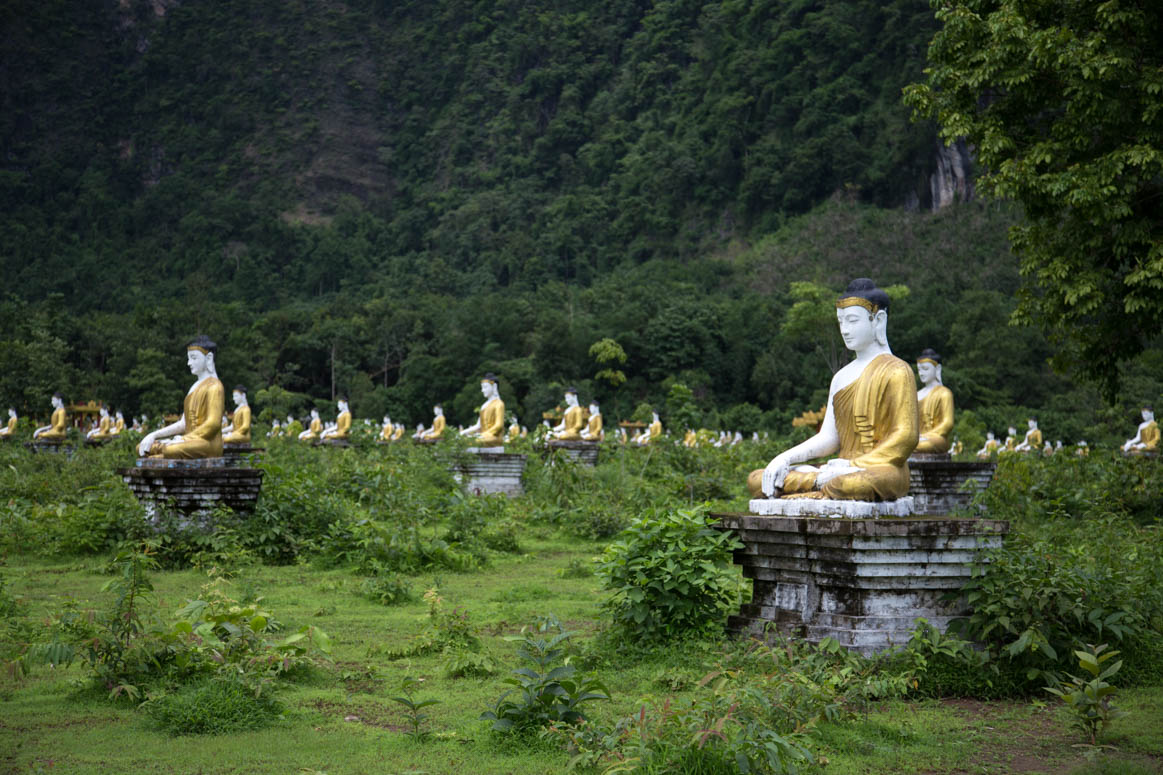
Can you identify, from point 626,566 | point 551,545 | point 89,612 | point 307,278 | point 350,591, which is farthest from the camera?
point 307,278

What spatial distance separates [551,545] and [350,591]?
166 inches

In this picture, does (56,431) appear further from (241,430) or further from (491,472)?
(491,472)

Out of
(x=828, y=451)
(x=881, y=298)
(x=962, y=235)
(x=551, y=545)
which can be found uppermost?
(x=962, y=235)

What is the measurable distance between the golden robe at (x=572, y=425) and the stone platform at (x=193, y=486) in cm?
1198

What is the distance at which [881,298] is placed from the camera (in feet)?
24.4

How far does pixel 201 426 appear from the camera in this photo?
475 inches

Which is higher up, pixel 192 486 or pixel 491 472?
pixel 192 486

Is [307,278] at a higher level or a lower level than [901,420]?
higher

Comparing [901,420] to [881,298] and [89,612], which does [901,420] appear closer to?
A: [881,298]

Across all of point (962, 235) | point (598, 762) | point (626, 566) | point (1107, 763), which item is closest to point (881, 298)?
point (626, 566)

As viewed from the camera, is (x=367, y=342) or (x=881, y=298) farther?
(x=367, y=342)

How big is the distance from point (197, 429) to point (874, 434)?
8.20m

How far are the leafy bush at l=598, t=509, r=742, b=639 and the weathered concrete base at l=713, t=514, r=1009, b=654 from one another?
1.76 feet

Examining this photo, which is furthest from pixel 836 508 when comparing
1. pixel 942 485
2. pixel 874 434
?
pixel 942 485
